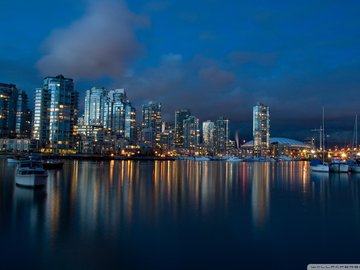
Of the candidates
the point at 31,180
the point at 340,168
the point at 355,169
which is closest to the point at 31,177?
the point at 31,180

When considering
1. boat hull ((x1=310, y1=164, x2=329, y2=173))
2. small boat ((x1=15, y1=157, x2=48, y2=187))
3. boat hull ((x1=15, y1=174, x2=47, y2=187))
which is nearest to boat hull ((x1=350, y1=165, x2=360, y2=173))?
boat hull ((x1=310, y1=164, x2=329, y2=173))

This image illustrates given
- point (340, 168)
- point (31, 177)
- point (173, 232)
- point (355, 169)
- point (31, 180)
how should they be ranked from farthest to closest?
1. point (355, 169)
2. point (340, 168)
3. point (31, 177)
4. point (31, 180)
5. point (173, 232)

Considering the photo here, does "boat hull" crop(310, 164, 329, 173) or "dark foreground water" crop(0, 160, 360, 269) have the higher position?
"boat hull" crop(310, 164, 329, 173)

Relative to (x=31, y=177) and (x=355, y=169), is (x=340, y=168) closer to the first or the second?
(x=355, y=169)

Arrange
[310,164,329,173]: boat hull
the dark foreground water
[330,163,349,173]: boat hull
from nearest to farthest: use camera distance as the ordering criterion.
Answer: the dark foreground water → [330,163,349,173]: boat hull → [310,164,329,173]: boat hull

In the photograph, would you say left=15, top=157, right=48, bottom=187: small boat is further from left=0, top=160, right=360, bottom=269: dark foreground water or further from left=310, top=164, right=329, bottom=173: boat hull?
left=310, top=164, right=329, bottom=173: boat hull

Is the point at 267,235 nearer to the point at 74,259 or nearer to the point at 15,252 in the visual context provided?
the point at 74,259

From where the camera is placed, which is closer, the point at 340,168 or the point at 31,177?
the point at 31,177

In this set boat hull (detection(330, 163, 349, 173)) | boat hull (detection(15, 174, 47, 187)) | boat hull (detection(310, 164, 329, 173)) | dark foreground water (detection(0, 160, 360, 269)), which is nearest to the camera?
dark foreground water (detection(0, 160, 360, 269))

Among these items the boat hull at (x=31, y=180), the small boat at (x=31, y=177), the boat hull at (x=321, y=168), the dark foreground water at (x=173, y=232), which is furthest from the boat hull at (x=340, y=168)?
the boat hull at (x=31, y=180)

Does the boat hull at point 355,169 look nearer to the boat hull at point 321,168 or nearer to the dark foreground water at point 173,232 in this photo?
the boat hull at point 321,168

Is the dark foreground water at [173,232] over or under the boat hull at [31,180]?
under

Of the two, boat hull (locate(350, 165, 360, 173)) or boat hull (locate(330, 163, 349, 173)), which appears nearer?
boat hull (locate(330, 163, 349, 173))

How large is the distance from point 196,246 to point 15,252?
8567mm
